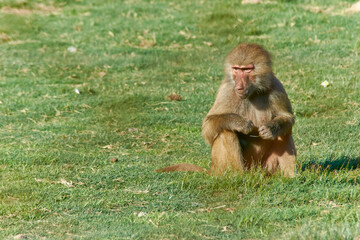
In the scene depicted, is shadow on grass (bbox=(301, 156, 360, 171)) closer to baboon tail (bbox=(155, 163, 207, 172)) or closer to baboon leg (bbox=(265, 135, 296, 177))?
baboon leg (bbox=(265, 135, 296, 177))

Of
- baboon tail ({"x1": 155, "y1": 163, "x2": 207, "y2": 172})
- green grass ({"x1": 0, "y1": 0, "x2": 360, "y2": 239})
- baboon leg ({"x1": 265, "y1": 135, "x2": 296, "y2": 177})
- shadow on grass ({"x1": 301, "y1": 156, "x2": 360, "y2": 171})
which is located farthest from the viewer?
shadow on grass ({"x1": 301, "y1": 156, "x2": 360, "y2": 171})

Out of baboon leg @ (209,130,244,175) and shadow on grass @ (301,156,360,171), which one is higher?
baboon leg @ (209,130,244,175)

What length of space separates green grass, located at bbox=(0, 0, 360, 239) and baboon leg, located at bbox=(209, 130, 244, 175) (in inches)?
5.9

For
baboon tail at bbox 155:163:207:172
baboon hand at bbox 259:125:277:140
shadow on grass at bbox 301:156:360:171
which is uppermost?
baboon hand at bbox 259:125:277:140

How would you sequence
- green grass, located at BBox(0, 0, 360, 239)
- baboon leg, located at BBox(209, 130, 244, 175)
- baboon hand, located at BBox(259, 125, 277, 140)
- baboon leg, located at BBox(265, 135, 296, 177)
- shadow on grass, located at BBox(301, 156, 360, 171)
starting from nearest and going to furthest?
green grass, located at BBox(0, 0, 360, 239) → baboon hand, located at BBox(259, 125, 277, 140) → baboon leg, located at BBox(209, 130, 244, 175) → baboon leg, located at BBox(265, 135, 296, 177) → shadow on grass, located at BBox(301, 156, 360, 171)

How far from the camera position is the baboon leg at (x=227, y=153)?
610 centimetres

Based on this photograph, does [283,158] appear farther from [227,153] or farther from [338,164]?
[338,164]

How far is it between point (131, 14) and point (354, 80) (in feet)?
23.0

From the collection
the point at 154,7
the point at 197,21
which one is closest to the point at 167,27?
the point at 197,21

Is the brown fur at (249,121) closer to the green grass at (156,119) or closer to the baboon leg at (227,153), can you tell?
the baboon leg at (227,153)

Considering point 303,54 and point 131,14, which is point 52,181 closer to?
point 303,54

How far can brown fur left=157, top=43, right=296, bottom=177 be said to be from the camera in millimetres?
6082

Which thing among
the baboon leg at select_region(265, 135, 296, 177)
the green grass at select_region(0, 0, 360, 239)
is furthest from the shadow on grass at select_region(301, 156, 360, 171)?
the baboon leg at select_region(265, 135, 296, 177)

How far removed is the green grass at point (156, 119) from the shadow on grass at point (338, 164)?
23 mm
